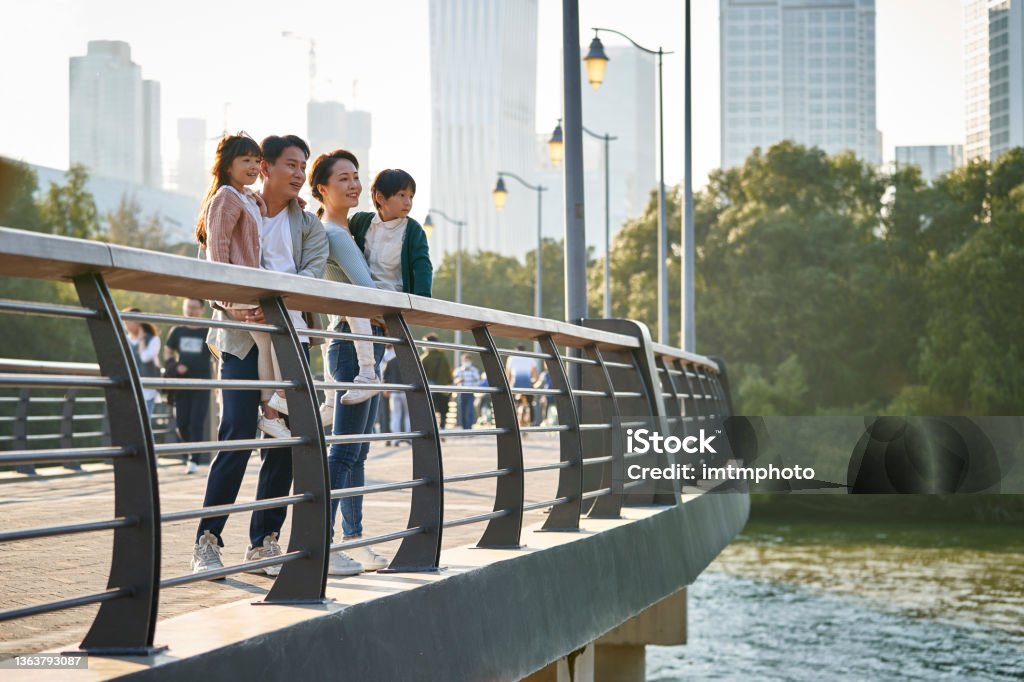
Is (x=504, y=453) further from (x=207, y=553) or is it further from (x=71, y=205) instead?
(x=71, y=205)

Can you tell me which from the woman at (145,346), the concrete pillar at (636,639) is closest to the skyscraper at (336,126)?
the woman at (145,346)

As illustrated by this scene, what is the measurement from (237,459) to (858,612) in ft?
113

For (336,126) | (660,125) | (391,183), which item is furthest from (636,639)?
(336,126)

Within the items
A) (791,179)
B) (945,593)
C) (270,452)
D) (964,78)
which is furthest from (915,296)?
(964,78)

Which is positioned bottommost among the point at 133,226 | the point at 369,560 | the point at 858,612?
the point at 858,612

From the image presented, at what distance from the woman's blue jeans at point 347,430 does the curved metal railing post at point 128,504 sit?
7.81 ft

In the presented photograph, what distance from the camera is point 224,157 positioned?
574 cm

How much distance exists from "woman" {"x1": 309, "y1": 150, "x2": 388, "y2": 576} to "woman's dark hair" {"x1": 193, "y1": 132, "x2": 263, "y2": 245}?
701mm

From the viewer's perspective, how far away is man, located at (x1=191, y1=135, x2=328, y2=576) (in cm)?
539

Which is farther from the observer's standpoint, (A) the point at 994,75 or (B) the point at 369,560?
(A) the point at 994,75

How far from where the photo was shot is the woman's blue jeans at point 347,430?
6055mm

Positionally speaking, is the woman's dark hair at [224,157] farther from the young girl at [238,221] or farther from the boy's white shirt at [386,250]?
the boy's white shirt at [386,250]

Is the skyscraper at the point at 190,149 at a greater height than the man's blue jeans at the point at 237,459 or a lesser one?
greater

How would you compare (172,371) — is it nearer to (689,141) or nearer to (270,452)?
(270,452)
